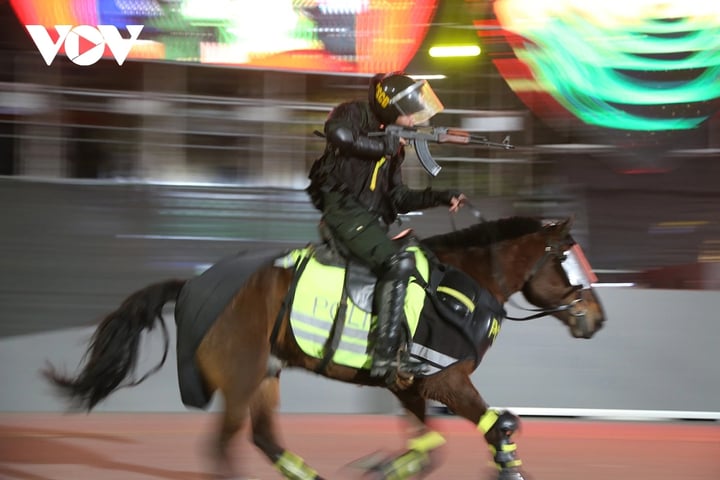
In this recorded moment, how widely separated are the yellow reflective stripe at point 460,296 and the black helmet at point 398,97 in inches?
38.1

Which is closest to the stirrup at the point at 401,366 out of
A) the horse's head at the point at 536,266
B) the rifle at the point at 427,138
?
the horse's head at the point at 536,266

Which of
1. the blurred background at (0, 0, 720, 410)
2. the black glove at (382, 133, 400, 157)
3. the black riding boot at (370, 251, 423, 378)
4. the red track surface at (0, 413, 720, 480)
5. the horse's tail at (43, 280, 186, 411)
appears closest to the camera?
the black riding boot at (370, 251, 423, 378)

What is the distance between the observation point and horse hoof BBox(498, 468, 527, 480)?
15.9ft

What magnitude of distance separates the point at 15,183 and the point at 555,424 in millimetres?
5562

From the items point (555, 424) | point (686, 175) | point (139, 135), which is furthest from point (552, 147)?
point (139, 135)

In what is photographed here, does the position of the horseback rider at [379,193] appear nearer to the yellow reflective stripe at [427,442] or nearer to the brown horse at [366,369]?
the brown horse at [366,369]

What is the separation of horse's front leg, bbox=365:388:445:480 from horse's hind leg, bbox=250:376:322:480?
382 millimetres

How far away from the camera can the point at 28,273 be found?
9172mm

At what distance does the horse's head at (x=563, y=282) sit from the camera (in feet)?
17.7

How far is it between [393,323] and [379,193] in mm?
798

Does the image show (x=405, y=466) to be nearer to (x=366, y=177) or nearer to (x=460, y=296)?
(x=460, y=296)

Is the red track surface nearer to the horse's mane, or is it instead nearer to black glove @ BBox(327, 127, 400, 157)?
the horse's mane

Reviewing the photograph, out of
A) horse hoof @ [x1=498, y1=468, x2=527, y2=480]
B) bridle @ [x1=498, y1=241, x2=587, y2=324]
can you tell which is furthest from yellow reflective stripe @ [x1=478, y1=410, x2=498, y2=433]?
bridle @ [x1=498, y1=241, x2=587, y2=324]

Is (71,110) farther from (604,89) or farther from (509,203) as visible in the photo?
(604,89)
